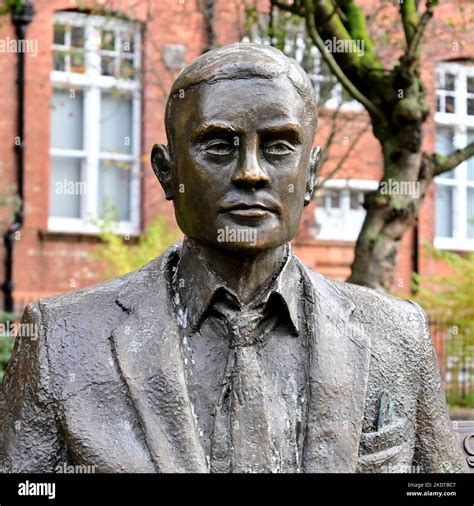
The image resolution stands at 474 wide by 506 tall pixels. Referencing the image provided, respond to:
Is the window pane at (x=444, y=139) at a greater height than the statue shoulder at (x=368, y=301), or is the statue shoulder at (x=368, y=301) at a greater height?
the window pane at (x=444, y=139)

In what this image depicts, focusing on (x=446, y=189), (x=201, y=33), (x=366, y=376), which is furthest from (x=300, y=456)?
(x=446, y=189)

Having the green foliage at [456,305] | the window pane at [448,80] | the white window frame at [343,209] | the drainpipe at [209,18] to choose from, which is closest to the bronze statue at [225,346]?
the green foliage at [456,305]

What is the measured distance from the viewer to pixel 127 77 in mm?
16250

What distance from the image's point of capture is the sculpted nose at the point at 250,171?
3643mm

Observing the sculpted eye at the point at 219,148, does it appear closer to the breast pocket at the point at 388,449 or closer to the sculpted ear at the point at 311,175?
the sculpted ear at the point at 311,175

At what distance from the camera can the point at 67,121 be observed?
19016 mm

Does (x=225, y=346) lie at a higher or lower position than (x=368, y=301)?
lower

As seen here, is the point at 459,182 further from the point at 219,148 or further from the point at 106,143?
the point at 219,148

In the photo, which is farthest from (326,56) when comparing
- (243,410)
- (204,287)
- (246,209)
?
(243,410)

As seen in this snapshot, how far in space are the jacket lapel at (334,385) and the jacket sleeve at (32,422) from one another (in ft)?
2.48

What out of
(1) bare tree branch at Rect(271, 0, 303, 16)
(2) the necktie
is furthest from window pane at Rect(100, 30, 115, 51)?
(2) the necktie

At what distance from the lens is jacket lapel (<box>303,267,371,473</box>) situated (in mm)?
3686

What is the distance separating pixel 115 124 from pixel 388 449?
→ 1564 centimetres

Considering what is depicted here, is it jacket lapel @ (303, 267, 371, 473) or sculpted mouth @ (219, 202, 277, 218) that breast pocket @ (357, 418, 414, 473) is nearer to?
jacket lapel @ (303, 267, 371, 473)
